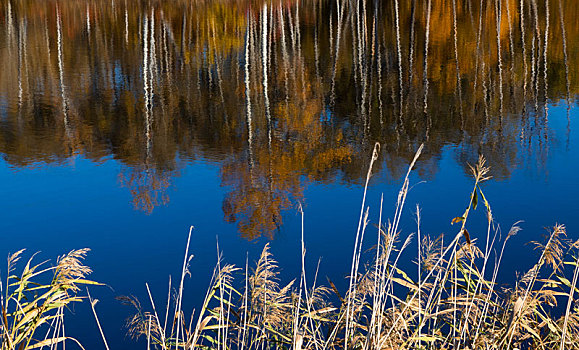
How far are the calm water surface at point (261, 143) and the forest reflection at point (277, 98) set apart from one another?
2.8 inches

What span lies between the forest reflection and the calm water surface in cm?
7

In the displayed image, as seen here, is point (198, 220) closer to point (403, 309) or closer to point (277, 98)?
point (403, 309)

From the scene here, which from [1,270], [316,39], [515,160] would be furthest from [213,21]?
[1,270]

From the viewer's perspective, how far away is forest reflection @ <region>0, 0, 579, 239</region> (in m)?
11.5

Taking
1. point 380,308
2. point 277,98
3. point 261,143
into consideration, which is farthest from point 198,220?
point 277,98

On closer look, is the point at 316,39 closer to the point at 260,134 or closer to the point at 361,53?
the point at 361,53

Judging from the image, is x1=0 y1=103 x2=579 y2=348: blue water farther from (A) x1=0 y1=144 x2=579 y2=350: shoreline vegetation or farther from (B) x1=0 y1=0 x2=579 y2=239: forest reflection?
(A) x1=0 y1=144 x2=579 y2=350: shoreline vegetation

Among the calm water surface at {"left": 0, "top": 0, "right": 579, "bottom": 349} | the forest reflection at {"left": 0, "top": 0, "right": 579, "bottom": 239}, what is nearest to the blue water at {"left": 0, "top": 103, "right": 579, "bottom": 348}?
the calm water surface at {"left": 0, "top": 0, "right": 579, "bottom": 349}

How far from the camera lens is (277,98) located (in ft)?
52.4

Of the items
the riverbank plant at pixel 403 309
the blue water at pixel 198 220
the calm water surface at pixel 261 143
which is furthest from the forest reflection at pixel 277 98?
the riverbank plant at pixel 403 309

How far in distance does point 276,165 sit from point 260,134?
191 cm

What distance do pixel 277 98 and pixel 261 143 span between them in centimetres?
344

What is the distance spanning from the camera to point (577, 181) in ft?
33.7

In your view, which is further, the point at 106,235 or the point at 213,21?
the point at 213,21
